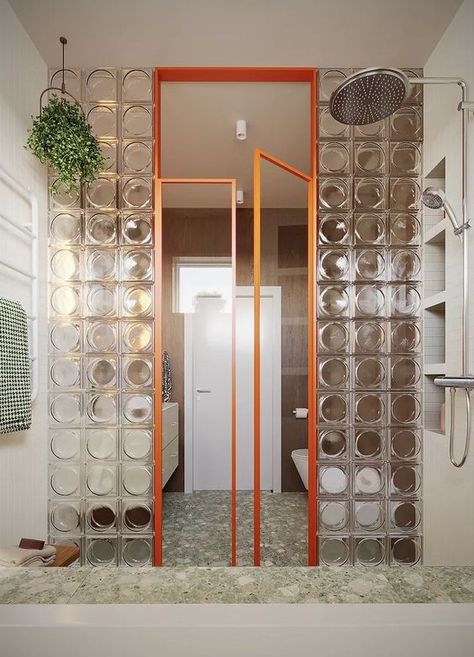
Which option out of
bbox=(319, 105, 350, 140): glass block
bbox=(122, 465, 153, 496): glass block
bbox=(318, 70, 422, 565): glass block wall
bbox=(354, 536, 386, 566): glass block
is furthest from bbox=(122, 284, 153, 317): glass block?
bbox=(354, 536, 386, 566): glass block

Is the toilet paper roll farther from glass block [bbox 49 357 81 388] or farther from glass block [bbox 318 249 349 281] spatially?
glass block [bbox 49 357 81 388]

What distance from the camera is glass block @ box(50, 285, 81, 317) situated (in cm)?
229

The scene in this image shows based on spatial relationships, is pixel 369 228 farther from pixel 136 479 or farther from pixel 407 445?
pixel 136 479

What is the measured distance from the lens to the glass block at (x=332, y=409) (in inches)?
90.7

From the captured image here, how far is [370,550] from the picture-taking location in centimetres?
227

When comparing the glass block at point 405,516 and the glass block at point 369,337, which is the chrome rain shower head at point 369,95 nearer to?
the glass block at point 369,337

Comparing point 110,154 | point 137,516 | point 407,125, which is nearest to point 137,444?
point 137,516

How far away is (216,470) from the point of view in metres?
2.59

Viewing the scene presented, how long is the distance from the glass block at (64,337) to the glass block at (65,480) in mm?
568

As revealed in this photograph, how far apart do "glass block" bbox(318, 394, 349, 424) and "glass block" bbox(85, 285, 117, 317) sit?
1120mm
